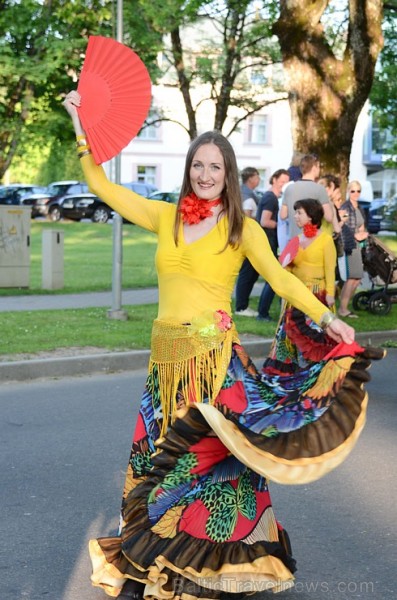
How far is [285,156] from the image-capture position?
6341 cm

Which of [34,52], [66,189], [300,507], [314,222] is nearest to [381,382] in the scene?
[314,222]

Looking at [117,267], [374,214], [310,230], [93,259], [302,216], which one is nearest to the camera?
[302,216]

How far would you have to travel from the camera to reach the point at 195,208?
4.39 metres

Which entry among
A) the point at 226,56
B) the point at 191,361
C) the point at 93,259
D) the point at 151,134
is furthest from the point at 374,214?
the point at 191,361

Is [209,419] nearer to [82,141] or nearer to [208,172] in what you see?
[208,172]

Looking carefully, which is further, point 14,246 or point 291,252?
point 14,246

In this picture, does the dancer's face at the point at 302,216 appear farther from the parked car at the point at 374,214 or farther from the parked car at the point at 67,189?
the parked car at the point at 67,189

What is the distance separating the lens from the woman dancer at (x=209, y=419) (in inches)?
157

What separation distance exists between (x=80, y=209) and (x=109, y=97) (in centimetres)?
3858

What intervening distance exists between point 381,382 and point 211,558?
6106 millimetres

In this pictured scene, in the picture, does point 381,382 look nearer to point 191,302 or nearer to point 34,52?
point 191,302

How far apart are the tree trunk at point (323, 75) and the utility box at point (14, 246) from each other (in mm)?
4827

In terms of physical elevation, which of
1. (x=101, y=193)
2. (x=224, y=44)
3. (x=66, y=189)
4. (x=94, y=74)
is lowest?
(x=66, y=189)

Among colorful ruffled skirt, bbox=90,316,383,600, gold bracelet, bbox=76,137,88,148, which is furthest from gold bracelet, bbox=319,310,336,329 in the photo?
gold bracelet, bbox=76,137,88,148
